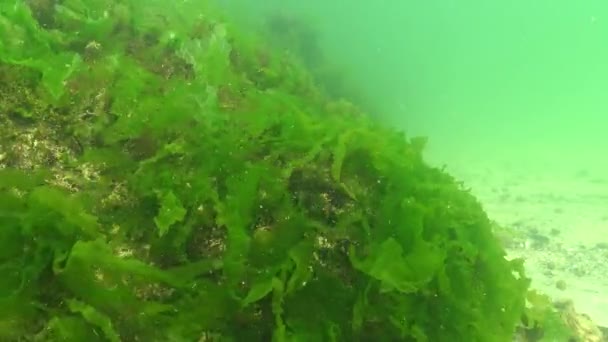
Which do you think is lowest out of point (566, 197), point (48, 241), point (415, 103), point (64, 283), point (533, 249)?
point (64, 283)

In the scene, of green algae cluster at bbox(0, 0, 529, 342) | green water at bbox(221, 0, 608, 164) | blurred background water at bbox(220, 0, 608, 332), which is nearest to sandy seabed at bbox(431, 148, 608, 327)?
blurred background water at bbox(220, 0, 608, 332)

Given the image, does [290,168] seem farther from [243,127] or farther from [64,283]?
[64,283]

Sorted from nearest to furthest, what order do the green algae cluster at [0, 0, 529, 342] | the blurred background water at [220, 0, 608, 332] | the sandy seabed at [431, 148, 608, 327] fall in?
the green algae cluster at [0, 0, 529, 342]
the sandy seabed at [431, 148, 608, 327]
the blurred background water at [220, 0, 608, 332]

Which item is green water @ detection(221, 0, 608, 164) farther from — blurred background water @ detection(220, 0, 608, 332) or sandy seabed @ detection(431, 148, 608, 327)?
sandy seabed @ detection(431, 148, 608, 327)

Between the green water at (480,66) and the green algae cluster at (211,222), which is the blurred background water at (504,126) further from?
the green algae cluster at (211,222)

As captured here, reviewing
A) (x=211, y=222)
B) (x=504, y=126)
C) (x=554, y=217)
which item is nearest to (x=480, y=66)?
(x=504, y=126)

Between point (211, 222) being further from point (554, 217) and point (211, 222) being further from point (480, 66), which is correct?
Answer: point (480, 66)

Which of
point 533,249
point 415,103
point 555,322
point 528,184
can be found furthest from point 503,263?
point 415,103
